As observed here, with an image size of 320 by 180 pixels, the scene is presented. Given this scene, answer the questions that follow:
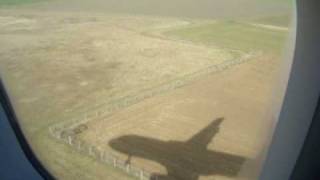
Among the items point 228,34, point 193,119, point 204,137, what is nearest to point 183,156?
point 204,137

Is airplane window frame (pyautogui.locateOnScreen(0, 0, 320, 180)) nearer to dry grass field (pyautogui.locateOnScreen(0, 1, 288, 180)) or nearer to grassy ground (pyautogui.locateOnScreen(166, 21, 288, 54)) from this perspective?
dry grass field (pyautogui.locateOnScreen(0, 1, 288, 180))

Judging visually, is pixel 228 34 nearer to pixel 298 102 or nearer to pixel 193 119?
pixel 193 119

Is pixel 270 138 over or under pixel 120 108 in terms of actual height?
over

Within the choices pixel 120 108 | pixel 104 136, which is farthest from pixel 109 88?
pixel 104 136

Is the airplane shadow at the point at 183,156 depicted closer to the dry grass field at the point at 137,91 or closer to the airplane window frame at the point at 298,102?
the dry grass field at the point at 137,91

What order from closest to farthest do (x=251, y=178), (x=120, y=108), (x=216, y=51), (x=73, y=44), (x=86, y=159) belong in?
(x=251, y=178) → (x=86, y=159) → (x=120, y=108) → (x=73, y=44) → (x=216, y=51)

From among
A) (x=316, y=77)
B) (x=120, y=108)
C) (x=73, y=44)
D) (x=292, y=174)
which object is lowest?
(x=120, y=108)

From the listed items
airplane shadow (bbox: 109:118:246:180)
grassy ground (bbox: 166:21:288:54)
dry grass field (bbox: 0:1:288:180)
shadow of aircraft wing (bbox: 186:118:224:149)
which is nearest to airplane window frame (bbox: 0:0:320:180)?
dry grass field (bbox: 0:1:288:180)

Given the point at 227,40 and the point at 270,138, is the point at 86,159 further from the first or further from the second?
the point at 227,40
